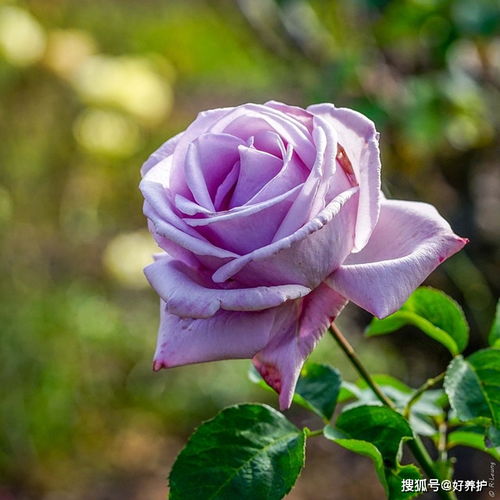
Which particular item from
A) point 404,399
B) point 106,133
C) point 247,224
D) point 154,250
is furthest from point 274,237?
point 106,133

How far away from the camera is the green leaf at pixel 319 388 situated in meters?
0.51

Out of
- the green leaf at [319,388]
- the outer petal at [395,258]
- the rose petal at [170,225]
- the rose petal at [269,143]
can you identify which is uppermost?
the rose petal at [269,143]

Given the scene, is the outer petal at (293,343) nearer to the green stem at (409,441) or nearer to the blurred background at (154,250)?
the green stem at (409,441)

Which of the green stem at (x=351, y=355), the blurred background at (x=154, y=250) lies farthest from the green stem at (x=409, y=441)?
the blurred background at (x=154, y=250)

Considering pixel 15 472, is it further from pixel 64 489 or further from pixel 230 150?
pixel 230 150

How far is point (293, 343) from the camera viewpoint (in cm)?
41

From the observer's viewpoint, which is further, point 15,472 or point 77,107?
point 77,107

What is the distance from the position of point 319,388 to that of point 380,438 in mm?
85

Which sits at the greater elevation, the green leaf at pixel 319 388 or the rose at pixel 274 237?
the rose at pixel 274 237

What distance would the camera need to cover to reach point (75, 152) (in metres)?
3.42

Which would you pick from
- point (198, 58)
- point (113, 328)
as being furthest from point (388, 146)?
point (198, 58)

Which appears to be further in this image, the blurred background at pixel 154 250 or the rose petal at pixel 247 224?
the blurred background at pixel 154 250

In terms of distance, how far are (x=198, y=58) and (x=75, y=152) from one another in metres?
1.47

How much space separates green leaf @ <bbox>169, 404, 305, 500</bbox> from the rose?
54mm
